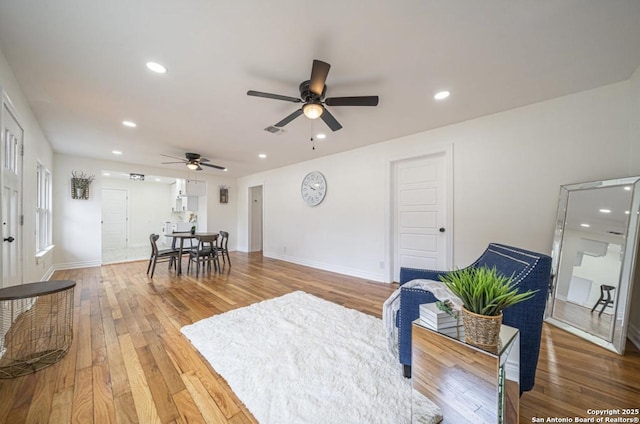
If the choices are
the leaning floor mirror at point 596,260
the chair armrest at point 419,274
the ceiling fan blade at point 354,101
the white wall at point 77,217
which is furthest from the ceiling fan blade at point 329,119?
the white wall at point 77,217

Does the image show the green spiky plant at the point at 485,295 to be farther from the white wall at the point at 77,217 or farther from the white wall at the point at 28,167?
the white wall at the point at 77,217

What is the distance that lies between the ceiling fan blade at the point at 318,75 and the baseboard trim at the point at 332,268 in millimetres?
3169

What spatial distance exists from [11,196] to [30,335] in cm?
137

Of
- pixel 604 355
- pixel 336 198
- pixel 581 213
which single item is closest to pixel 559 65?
pixel 581 213

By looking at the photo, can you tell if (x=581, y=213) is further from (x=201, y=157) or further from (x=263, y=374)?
(x=201, y=157)

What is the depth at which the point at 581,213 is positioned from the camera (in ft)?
7.67

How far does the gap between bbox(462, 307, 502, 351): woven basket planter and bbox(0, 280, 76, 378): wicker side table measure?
2.83 metres

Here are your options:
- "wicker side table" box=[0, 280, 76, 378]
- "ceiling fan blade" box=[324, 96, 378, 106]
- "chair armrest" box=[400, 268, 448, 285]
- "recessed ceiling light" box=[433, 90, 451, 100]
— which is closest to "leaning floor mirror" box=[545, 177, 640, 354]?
"chair armrest" box=[400, 268, 448, 285]

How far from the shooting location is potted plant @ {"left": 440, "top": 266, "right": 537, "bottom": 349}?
1005 mm

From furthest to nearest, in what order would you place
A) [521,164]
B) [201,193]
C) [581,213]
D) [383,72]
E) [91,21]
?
[201,193] → [521,164] → [581,213] → [383,72] → [91,21]

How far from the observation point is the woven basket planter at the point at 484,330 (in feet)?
3.29

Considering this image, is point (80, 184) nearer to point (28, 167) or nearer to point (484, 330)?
point (28, 167)

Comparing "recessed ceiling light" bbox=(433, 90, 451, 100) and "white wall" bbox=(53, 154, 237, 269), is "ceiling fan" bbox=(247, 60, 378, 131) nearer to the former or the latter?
"recessed ceiling light" bbox=(433, 90, 451, 100)

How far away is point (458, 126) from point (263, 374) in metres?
3.70
